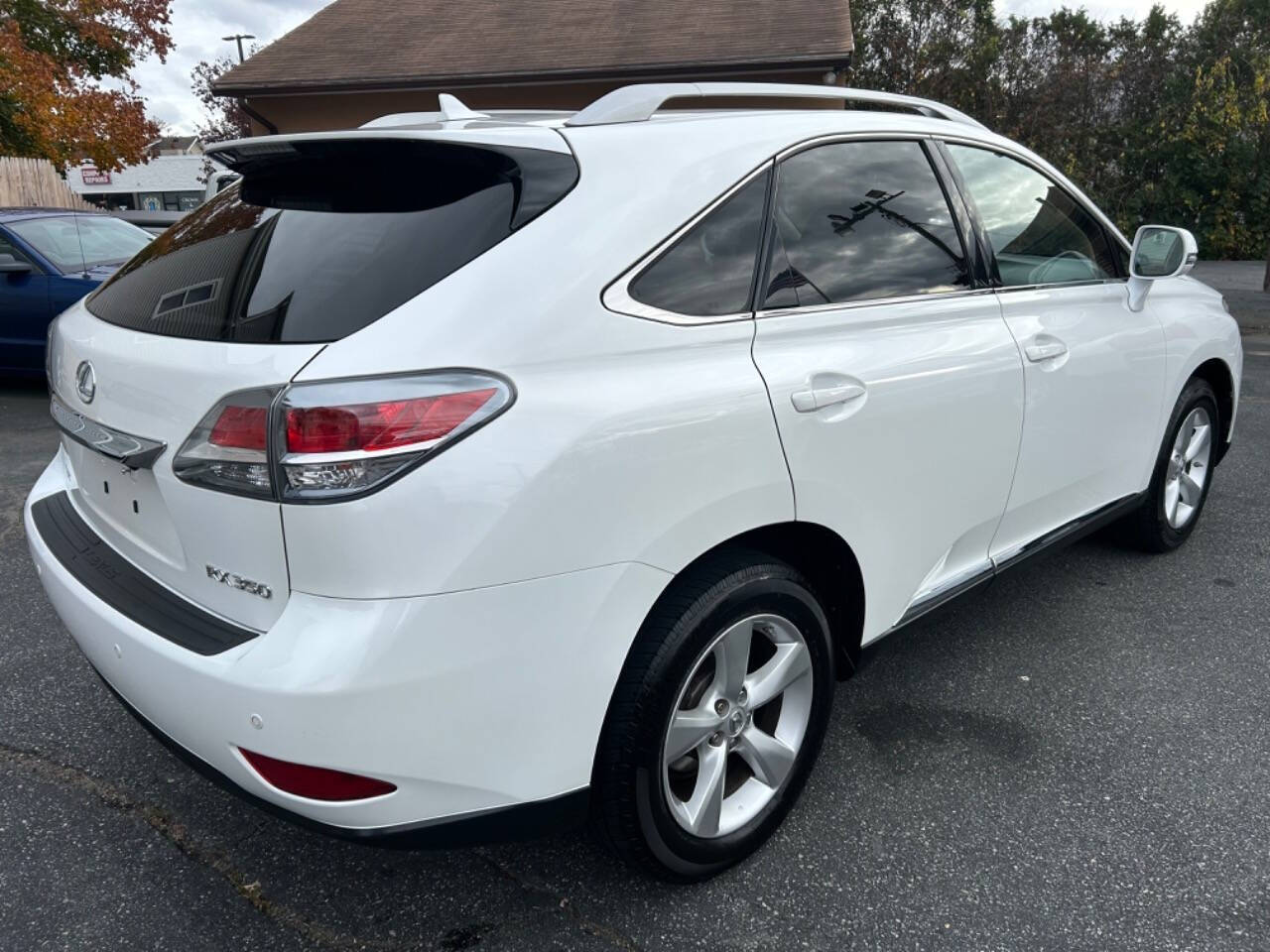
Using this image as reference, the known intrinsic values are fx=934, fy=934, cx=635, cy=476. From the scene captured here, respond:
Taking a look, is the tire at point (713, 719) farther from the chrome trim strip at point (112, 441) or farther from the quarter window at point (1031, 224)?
the quarter window at point (1031, 224)

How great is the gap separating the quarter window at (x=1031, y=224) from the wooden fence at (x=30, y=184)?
1518 centimetres

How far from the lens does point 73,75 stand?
21406 millimetres

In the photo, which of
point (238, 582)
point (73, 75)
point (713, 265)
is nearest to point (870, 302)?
point (713, 265)

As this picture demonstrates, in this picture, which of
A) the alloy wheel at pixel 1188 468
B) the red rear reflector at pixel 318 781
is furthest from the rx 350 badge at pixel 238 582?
Answer: the alloy wheel at pixel 1188 468

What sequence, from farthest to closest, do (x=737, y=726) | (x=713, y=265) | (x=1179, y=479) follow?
(x=1179, y=479)
(x=737, y=726)
(x=713, y=265)

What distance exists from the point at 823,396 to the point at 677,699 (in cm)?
74

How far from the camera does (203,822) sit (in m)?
2.40

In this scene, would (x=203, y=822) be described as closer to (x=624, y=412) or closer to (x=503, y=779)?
(x=503, y=779)

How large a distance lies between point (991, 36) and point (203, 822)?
19172mm

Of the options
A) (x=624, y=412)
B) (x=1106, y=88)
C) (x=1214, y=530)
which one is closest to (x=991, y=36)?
(x=1106, y=88)

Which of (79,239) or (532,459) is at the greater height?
(532,459)

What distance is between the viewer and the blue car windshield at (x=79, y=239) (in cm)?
741

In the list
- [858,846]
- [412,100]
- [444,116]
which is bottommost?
[858,846]

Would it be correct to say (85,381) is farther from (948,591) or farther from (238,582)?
(948,591)
